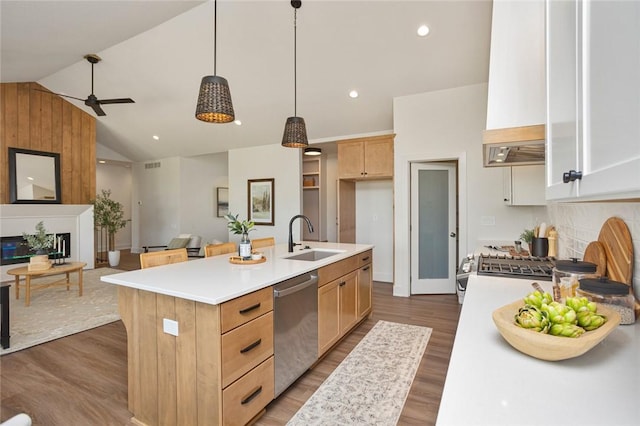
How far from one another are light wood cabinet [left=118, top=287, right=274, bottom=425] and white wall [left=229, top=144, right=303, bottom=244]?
4.67 meters

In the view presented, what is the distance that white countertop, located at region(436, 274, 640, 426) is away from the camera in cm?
69

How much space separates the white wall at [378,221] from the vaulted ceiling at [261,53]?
3.57 feet

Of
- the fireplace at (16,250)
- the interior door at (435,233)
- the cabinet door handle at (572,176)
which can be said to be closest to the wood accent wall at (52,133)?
the fireplace at (16,250)

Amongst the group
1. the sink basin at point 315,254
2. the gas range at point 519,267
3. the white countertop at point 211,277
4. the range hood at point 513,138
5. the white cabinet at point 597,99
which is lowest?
the sink basin at point 315,254

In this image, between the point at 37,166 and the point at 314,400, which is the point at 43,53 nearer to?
the point at 37,166

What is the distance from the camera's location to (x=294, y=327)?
224 centimetres

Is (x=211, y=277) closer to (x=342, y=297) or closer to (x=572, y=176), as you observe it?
(x=342, y=297)

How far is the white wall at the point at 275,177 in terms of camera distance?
654 cm

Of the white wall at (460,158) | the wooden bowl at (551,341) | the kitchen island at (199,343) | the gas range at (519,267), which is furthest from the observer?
the white wall at (460,158)

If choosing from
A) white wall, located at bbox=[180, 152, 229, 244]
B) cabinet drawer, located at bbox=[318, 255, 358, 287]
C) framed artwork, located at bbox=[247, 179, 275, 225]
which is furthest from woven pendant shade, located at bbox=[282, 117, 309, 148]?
white wall, located at bbox=[180, 152, 229, 244]

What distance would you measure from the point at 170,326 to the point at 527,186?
3545 millimetres

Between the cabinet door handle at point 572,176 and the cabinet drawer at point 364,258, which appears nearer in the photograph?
the cabinet door handle at point 572,176

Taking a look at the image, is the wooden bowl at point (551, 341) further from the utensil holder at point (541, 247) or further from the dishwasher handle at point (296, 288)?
the utensil holder at point (541, 247)

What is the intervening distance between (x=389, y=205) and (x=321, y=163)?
203 centimetres
